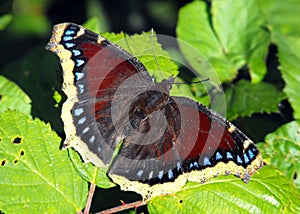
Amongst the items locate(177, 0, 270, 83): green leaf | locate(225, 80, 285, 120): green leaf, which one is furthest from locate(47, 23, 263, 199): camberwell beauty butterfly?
locate(177, 0, 270, 83): green leaf

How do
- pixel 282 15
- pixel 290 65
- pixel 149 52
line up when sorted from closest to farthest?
1. pixel 149 52
2. pixel 290 65
3. pixel 282 15

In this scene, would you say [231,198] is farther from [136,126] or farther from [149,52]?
[149,52]

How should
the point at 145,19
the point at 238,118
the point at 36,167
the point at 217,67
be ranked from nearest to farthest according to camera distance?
the point at 36,167 → the point at 238,118 → the point at 217,67 → the point at 145,19

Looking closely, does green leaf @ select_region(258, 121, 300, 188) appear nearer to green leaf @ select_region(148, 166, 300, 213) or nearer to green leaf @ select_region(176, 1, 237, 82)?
green leaf @ select_region(148, 166, 300, 213)

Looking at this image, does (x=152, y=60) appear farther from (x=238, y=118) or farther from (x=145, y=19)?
(x=145, y=19)

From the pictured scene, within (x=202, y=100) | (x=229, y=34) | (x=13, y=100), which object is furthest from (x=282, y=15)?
(x=13, y=100)

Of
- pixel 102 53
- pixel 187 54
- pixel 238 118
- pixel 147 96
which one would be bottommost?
pixel 238 118

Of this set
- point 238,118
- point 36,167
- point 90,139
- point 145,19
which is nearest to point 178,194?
point 90,139
